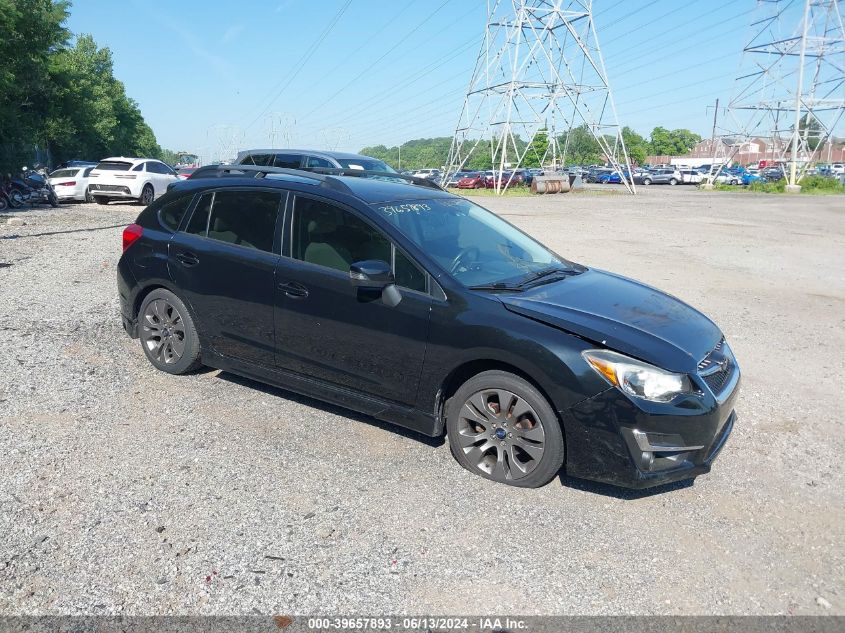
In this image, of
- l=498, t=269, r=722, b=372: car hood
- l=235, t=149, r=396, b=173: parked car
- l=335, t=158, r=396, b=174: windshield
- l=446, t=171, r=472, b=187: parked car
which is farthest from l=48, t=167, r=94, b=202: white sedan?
l=446, t=171, r=472, b=187: parked car

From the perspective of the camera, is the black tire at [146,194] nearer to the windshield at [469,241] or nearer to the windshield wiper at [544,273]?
the windshield at [469,241]

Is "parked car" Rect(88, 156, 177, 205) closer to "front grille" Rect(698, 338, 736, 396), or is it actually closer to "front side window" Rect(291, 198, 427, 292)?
"front side window" Rect(291, 198, 427, 292)

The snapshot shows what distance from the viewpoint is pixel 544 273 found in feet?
16.1

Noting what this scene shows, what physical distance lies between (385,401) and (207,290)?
5.97 feet

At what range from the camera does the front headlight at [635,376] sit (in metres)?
3.70

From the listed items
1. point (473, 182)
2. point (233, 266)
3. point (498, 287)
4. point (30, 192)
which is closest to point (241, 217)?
point (233, 266)

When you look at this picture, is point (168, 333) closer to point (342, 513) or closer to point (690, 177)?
point (342, 513)

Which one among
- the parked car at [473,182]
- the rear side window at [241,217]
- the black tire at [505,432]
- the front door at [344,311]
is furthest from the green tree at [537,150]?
the black tire at [505,432]

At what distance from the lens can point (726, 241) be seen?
1644 centimetres

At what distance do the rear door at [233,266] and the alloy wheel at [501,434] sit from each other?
1653mm

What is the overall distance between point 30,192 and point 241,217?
70.6 ft

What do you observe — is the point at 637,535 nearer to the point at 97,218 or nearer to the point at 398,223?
the point at 398,223

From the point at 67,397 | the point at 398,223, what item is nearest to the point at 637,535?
the point at 398,223

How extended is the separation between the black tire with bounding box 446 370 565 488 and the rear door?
1.60 metres
